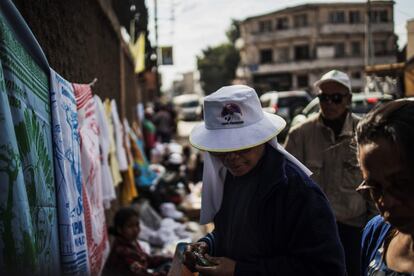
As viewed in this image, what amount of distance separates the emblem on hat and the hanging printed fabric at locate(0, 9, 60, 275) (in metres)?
0.82

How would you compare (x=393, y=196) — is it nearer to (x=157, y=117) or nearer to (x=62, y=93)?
(x=62, y=93)

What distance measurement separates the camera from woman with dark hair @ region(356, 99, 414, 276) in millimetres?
1361

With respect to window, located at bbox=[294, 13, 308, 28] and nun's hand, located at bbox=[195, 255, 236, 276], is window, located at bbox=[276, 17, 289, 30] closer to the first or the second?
window, located at bbox=[294, 13, 308, 28]

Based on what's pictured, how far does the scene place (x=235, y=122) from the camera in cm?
210

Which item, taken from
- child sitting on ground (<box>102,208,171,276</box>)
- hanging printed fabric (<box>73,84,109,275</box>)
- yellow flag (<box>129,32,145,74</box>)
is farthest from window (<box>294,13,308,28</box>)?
hanging printed fabric (<box>73,84,109,275</box>)

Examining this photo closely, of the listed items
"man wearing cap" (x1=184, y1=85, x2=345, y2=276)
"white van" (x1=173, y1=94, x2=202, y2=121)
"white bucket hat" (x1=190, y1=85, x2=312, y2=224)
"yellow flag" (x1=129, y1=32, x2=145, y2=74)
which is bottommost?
"white van" (x1=173, y1=94, x2=202, y2=121)

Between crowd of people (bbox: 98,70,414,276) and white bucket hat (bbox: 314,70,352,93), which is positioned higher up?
white bucket hat (bbox: 314,70,352,93)

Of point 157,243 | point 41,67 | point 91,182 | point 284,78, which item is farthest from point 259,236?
point 284,78

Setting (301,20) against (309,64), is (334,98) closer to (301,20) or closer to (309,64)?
(309,64)

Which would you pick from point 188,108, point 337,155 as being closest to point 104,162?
point 337,155

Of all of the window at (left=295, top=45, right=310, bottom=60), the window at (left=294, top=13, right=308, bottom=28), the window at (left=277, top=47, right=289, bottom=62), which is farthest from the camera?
the window at (left=277, top=47, right=289, bottom=62)

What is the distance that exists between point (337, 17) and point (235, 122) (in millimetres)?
47033

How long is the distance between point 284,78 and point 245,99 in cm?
4822

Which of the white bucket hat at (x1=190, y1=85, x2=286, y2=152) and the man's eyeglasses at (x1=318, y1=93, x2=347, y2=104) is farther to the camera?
the man's eyeglasses at (x1=318, y1=93, x2=347, y2=104)
